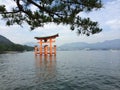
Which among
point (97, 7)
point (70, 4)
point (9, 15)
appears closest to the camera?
point (97, 7)

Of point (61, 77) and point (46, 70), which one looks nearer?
point (61, 77)

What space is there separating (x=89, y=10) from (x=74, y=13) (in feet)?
1.55

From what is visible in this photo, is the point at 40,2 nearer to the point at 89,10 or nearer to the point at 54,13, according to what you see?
the point at 54,13

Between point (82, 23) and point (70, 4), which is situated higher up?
point (70, 4)

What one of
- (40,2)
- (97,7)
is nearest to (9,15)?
(40,2)

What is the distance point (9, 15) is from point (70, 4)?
2.00 meters

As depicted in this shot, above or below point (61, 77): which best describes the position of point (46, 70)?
above

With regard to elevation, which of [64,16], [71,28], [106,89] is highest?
[64,16]

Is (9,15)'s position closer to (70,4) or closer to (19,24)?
(19,24)

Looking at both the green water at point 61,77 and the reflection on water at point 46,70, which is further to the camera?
the reflection on water at point 46,70

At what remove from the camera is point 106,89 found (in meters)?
11.4

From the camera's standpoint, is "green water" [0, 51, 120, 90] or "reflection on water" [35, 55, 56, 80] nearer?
"green water" [0, 51, 120, 90]

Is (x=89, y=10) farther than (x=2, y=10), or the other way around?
(x=2, y=10)

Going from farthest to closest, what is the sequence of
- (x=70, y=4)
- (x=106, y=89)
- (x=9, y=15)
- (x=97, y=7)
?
1. (x=106, y=89)
2. (x=9, y=15)
3. (x=70, y=4)
4. (x=97, y=7)
